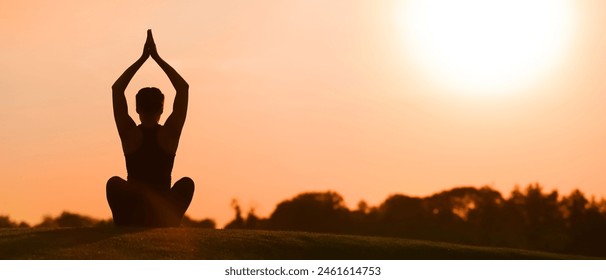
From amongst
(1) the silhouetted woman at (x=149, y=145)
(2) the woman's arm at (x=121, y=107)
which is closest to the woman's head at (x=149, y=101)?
(1) the silhouetted woman at (x=149, y=145)

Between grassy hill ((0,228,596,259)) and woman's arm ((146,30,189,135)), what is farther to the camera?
grassy hill ((0,228,596,259))

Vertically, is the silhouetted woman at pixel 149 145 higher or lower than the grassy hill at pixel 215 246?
higher

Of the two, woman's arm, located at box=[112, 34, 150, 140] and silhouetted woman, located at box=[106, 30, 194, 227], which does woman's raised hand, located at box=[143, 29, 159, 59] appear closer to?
silhouetted woman, located at box=[106, 30, 194, 227]

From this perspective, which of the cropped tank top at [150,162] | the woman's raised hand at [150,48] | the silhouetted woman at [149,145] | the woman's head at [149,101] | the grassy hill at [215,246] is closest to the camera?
the woman's head at [149,101]

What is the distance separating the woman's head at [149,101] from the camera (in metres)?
19.5

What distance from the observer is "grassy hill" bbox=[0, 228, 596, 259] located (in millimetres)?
20047

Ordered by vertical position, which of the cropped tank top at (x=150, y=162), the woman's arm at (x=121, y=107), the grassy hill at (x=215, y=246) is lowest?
the grassy hill at (x=215, y=246)

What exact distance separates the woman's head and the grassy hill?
2.60 meters

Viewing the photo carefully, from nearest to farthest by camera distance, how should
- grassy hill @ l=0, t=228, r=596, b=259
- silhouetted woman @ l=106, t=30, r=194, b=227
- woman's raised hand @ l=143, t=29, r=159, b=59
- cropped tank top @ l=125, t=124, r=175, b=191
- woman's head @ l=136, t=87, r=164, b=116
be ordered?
woman's head @ l=136, t=87, r=164, b=116 → silhouetted woman @ l=106, t=30, r=194, b=227 → cropped tank top @ l=125, t=124, r=175, b=191 → grassy hill @ l=0, t=228, r=596, b=259 → woman's raised hand @ l=143, t=29, r=159, b=59

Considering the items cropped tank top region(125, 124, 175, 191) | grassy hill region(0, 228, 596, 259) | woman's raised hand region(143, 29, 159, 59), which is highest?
woman's raised hand region(143, 29, 159, 59)

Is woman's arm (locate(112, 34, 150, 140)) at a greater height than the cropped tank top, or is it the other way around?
woman's arm (locate(112, 34, 150, 140))

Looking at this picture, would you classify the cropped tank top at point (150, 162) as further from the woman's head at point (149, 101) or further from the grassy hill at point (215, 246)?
the grassy hill at point (215, 246)

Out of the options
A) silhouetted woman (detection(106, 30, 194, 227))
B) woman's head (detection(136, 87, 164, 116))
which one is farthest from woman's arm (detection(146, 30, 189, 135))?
woman's head (detection(136, 87, 164, 116))

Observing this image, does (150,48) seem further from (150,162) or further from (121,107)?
(150,162)
